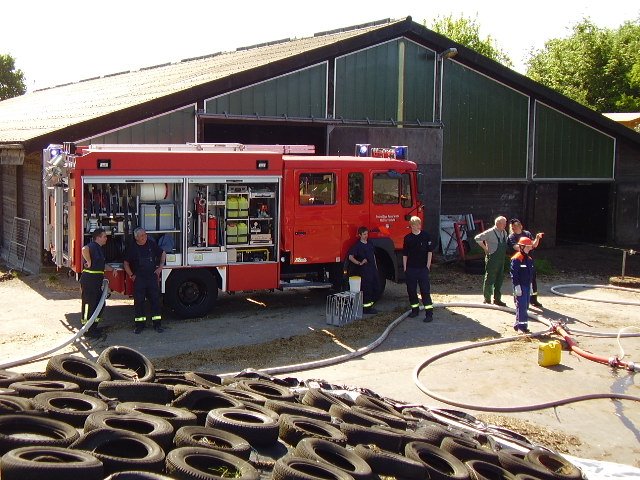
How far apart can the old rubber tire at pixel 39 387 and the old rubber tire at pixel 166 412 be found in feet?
2.73

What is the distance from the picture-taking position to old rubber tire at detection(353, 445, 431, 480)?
6.58 m

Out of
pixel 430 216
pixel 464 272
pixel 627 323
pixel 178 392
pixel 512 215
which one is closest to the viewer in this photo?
pixel 178 392

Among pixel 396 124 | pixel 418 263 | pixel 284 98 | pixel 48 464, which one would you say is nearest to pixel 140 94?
pixel 284 98

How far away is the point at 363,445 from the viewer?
707cm

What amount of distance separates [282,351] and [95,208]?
3885 millimetres

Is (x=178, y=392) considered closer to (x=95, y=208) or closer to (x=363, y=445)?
(x=363, y=445)

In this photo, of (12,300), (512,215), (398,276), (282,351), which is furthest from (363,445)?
(512,215)

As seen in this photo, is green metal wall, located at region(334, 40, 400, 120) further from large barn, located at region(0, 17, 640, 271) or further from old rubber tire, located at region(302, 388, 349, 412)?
old rubber tire, located at region(302, 388, 349, 412)

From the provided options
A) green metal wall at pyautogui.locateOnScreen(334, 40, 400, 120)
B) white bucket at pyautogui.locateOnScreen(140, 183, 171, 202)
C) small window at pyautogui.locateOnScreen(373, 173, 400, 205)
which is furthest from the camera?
green metal wall at pyautogui.locateOnScreen(334, 40, 400, 120)

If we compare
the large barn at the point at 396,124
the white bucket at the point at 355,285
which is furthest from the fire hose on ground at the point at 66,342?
the large barn at the point at 396,124

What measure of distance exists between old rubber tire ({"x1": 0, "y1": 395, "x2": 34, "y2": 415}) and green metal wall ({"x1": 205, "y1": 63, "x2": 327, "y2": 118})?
11376mm

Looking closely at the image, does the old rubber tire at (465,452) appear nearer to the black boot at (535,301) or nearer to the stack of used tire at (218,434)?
the stack of used tire at (218,434)

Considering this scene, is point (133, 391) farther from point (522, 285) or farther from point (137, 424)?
point (522, 285)

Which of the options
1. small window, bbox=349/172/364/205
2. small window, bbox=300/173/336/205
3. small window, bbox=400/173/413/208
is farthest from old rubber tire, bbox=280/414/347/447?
small window, bbox=400/173/413/208
